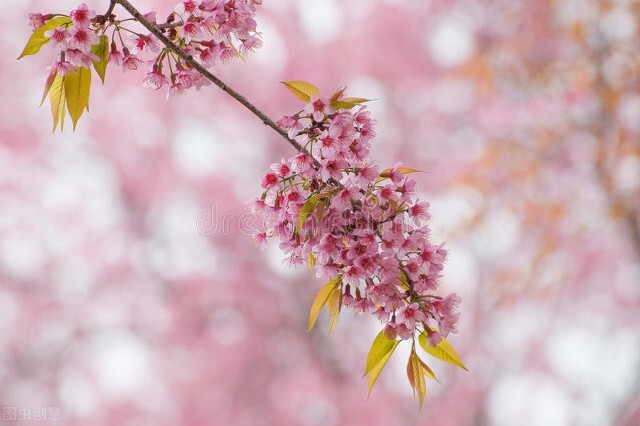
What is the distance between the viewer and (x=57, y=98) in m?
0.67

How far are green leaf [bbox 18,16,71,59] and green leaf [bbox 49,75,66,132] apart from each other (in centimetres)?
4

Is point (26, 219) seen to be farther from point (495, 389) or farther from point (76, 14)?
point (76, 14)

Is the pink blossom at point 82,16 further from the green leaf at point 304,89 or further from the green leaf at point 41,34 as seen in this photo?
the green leaf at point 304,89

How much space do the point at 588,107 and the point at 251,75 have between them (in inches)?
88.1

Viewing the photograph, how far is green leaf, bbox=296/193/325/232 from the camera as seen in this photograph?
56 cm

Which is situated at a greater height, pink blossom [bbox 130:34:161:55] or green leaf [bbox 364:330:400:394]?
pink blossom [bbox 130:34:161:55]

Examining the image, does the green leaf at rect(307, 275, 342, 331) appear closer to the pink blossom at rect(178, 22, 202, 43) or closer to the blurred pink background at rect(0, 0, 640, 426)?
the pink blossom at rect(178, 22, 202, 43)

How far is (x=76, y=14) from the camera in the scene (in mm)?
577

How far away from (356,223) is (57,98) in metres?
0.34

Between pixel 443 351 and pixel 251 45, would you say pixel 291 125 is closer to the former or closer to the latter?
pixel 251 45

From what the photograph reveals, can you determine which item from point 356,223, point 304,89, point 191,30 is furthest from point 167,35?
point 356,223

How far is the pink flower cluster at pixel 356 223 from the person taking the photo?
0.56 metres
